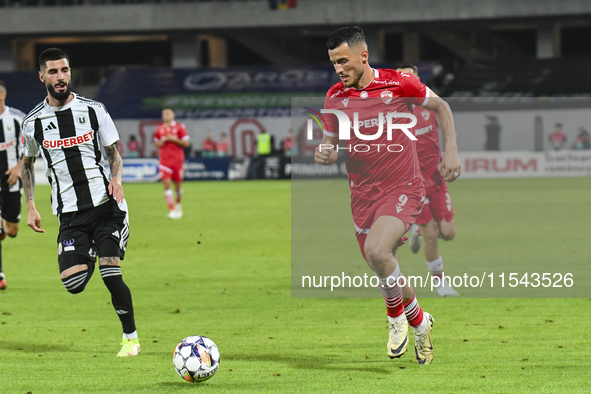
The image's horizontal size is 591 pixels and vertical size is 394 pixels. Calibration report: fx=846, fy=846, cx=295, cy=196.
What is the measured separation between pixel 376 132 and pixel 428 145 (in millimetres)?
2808

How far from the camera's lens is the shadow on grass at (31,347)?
632cm

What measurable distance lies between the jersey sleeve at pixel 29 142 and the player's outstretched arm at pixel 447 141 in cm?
283

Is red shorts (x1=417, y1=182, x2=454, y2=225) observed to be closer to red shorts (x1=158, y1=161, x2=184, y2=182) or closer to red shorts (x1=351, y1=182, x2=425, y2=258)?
red shorts (x1=351, y1=182, x2=425, y2=258)

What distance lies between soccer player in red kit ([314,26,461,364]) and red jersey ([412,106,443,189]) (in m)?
2.46

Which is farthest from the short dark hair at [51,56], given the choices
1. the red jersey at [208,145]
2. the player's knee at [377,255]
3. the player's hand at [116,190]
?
the red jersey at [208,145]

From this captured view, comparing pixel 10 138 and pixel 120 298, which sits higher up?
pixel 10 138

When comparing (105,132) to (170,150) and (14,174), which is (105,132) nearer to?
(14,174)

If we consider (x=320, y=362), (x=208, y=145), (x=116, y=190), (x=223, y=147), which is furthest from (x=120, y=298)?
(x=223, y=147)

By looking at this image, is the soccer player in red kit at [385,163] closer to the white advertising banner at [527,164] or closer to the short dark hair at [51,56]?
the short dark hair at [51,56]

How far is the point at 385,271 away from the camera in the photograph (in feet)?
18.3

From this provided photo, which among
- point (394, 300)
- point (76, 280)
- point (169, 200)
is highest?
point (169, 200)

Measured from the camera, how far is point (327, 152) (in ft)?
18.6

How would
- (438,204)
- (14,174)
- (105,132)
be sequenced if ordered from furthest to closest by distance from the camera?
(14,174) < (438,204) < (105,132)

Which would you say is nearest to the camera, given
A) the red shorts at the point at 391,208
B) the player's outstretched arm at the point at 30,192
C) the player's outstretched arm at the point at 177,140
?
the red shorts at the point at 391,208
